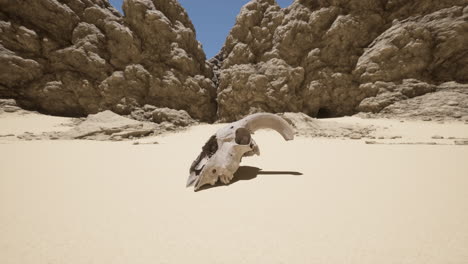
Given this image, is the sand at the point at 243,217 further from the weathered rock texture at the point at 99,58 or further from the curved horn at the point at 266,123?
the weathered rock texture at the point at 99,58

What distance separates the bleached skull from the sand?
0.16 m

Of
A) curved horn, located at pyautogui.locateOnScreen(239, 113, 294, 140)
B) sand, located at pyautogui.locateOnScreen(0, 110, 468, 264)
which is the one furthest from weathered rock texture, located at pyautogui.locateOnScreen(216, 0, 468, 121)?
sand, located at pyautogui.locateOnScreen(0, 110, 468, 264)

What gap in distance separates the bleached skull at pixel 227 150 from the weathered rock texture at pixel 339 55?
13068 millimetres

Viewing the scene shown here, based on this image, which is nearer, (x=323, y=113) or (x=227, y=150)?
(x=227, y=150)

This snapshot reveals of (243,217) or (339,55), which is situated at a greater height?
(339,55)

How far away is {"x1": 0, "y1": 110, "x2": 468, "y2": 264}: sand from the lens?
0.99 meters

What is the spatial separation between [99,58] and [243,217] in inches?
676

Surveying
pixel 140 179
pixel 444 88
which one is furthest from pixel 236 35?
pixel 140 179

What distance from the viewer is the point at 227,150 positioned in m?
2.33

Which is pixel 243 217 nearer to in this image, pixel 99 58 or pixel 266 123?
pixel 266 123

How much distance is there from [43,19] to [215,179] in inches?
733

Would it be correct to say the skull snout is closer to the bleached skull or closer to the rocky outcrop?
the bleached skull

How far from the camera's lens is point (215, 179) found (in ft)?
6.97

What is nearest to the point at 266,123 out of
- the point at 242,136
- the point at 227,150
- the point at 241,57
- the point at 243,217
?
the point at 242,136
